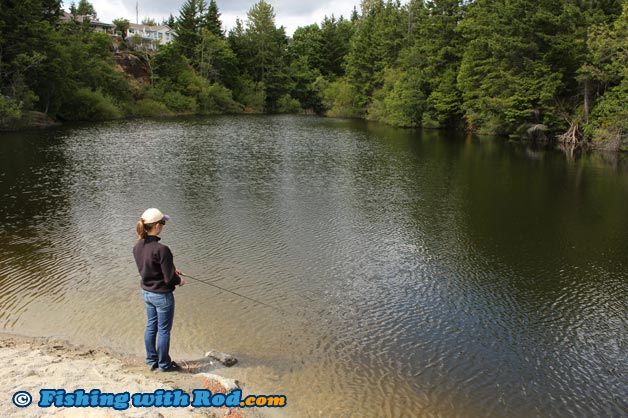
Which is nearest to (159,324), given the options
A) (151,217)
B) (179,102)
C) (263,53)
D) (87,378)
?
(87,378)

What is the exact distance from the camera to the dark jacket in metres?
6.22

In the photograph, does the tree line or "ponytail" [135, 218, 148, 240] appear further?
the tree line

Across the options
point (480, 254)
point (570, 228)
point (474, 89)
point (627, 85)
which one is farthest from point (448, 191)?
point (474, 89)

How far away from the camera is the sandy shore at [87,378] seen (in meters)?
5.20

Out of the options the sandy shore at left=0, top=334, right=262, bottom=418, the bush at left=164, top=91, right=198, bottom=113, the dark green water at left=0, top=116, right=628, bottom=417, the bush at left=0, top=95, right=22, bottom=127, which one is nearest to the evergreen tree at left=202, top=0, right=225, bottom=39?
the bush at left=164, top=91, right=198, bottom=113

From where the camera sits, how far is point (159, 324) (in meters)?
6.56

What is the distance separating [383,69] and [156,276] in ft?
229

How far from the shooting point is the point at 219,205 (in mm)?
17734

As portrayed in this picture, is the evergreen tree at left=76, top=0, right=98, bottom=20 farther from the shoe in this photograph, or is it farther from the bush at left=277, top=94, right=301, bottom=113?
the shoe

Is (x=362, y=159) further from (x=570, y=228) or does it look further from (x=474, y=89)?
(x=474, y=89)

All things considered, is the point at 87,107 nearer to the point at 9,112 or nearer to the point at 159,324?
the point at 9,112

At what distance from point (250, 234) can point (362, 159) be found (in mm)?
17297

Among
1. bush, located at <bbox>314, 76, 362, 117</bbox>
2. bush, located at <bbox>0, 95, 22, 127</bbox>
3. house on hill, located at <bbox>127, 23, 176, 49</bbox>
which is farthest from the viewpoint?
house on hill, located at <bbox>127, 23, 176, 49</bbox>

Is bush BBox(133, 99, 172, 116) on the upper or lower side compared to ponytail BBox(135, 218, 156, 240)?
upper
